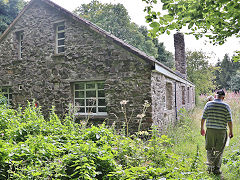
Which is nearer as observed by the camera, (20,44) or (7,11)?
(20,44)

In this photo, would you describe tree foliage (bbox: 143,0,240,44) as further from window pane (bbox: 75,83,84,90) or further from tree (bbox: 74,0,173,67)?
tree (bbox: 74,0,173,67)

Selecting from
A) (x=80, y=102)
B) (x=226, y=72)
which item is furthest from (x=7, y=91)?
(x=226, y=72)

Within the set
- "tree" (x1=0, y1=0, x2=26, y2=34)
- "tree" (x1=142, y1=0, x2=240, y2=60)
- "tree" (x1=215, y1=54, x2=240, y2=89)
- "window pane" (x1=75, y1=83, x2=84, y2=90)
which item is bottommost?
"window pane" (x1=75, y1=83, x2=84, y2=90)

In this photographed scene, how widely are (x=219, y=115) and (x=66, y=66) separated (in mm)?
6544

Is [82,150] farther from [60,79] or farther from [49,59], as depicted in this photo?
[49,59]

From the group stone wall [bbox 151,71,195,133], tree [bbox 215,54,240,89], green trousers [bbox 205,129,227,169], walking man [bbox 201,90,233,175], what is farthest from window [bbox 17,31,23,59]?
tree [bbox 215,54,240,89]

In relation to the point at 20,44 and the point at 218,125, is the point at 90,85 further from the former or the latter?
the point at 218,125

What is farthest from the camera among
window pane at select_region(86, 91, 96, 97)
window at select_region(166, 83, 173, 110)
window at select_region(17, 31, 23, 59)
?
window at select_region(17, 31, 23, 59)

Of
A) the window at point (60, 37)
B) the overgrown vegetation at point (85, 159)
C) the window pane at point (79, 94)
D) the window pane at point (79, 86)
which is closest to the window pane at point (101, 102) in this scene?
the window pane at point (79, 94)

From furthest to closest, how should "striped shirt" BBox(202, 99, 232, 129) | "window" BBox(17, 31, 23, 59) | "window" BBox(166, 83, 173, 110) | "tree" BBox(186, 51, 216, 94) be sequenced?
"tree" BBox(186, 51, 216, 94) < "window" BBox(17, 31, 23, 59) < "window" BBox(166, 83, 173, 110) < "striped shirt" BBox(202, 99, 232, 129)

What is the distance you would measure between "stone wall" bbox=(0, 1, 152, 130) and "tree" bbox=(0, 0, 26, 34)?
30.7ft

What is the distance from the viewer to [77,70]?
9070 mm

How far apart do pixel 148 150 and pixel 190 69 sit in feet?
79.0

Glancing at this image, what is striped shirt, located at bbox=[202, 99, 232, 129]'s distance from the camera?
16.2 feet
